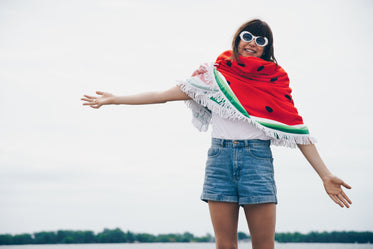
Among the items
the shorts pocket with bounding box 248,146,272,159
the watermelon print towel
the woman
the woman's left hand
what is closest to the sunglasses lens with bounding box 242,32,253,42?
the woman

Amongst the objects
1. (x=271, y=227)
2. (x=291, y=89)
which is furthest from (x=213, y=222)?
(x=291, y=89)

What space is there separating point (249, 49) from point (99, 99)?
1266 millimetres

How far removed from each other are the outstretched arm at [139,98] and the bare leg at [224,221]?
88 centimetres

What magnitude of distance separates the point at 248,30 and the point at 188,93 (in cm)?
70

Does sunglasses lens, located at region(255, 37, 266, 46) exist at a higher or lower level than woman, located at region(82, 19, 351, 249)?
higher

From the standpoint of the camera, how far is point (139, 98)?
137 inches

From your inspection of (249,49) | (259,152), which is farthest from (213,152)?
(249,49)

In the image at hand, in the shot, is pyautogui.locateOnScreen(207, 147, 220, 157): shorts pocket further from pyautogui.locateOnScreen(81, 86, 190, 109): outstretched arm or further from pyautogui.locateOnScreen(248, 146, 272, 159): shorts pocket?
pyautogui.locateOnScreen(81, 86, 190, 109): outstretched arm

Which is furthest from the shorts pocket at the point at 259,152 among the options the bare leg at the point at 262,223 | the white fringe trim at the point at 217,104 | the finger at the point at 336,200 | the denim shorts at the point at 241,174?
the finger at the point at 336,200

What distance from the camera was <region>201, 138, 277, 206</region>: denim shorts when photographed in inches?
126

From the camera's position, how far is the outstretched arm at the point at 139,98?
3.48 m

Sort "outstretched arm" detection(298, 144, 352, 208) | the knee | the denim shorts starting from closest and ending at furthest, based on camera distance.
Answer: the denim shorts, the knee, "outstretched arm" detection(298, 144, 352, 208)

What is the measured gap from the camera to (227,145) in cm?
329

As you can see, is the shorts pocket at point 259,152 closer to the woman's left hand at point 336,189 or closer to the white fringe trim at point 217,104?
the white fringe trim at point 217,104
